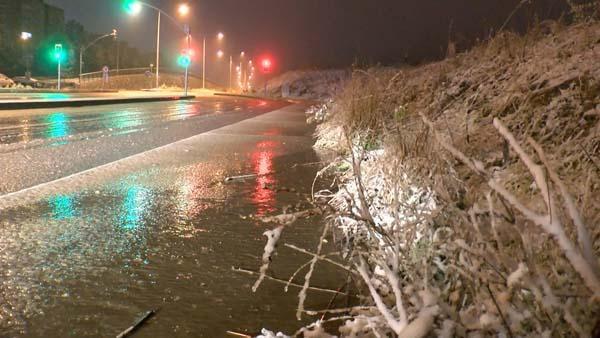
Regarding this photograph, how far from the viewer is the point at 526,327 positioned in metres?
2.24

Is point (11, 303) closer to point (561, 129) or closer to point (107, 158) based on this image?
point (561, 129)

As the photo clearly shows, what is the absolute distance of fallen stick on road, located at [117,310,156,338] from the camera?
3233mm

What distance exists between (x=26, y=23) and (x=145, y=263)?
126m

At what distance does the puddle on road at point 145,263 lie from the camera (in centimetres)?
344

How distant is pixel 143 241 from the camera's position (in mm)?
5023

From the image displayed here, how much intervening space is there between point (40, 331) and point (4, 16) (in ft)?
404

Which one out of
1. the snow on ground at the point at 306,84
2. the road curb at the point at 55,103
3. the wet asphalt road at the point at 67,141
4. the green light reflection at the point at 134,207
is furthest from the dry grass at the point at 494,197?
the snow on ground at the point at 306,84

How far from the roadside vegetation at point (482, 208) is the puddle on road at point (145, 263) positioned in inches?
14.7

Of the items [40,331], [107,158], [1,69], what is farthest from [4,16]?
[40,331]

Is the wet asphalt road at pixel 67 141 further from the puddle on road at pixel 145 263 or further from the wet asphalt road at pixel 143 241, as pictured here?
the puddle on road at pixel 145 263

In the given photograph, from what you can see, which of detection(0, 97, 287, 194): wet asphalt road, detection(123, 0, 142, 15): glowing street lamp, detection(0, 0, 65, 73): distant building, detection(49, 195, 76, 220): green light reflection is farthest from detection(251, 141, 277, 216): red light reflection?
detection(0, 0, 65, 73): distant building

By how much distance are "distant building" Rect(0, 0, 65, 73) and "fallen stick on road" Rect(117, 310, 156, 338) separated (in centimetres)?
11568

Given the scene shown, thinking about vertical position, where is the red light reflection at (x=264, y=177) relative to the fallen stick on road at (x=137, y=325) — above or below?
above

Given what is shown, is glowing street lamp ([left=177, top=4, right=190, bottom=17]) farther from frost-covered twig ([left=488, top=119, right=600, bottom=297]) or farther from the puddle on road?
frost-covered twig ([left=488, top=119, right=600, bottom=297])
